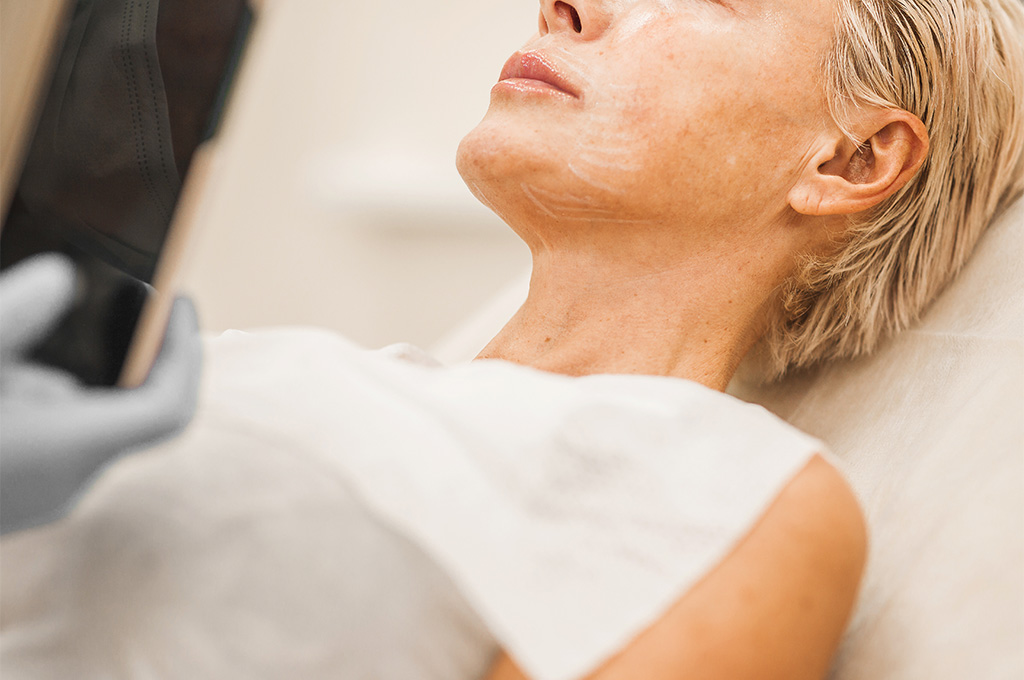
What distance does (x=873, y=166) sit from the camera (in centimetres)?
91

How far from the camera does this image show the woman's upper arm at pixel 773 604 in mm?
507

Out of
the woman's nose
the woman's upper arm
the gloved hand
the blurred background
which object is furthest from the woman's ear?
the blurred background

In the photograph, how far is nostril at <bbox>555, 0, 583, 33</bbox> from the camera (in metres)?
0.91

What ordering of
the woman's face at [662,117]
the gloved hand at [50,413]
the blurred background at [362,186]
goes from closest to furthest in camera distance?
the gloved hand at [50,413] < the woman's face at [662,117] < the blurred background at [362,186]

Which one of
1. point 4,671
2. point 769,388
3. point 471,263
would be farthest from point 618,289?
point 471,263

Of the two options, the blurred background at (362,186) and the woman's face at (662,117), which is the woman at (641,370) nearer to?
the woman's face at (662,117)

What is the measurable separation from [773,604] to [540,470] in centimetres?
18

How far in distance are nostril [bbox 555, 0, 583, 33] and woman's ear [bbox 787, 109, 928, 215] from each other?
30 centimetres

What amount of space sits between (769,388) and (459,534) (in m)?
0.67

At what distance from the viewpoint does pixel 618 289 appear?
2.95 feet

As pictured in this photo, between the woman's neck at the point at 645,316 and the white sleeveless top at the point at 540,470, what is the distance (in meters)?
0.22

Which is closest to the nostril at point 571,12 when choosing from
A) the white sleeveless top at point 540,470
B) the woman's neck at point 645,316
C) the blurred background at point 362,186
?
the woman's neck at point 645,316

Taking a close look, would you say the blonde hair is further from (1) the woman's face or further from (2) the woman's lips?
(2) the woman's lips

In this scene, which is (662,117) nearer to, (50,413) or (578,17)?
(578,17)
